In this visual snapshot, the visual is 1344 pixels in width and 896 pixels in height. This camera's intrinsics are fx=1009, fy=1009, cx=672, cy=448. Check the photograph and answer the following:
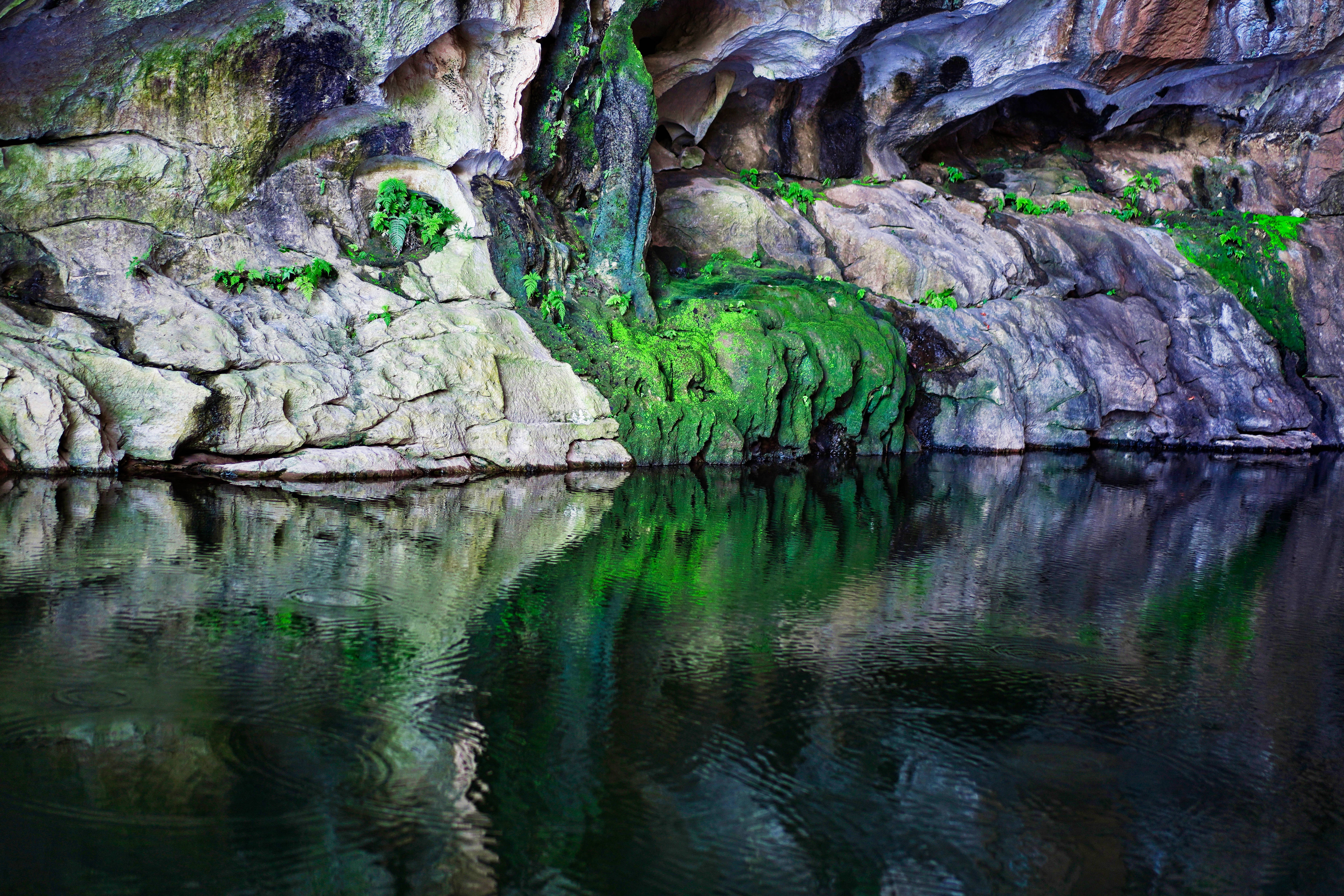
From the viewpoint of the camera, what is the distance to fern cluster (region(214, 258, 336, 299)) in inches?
453

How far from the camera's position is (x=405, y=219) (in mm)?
13109

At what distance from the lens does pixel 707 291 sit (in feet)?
51.4

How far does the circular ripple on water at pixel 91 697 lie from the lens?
154 inches

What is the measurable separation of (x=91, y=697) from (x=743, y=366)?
35.2 feet

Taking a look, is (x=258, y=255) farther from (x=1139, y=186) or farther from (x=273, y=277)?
(x=1139, y=186)

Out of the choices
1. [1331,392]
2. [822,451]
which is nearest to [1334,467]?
[1331,392]

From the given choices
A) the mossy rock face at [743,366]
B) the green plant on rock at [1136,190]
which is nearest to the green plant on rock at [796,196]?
the mossy rock face at [743,366]

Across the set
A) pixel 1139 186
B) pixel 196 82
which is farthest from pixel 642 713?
pixel 1139 186

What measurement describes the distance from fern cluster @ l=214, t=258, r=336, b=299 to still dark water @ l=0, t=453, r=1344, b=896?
13.1 feet

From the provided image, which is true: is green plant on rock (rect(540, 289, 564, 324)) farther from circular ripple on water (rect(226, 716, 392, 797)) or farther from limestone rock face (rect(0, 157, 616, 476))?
circular ripple on water (rect(226, 716, 392, 797))

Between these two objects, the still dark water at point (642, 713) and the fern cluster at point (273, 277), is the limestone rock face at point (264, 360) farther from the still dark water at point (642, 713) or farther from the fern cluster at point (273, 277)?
the still dark water at point (642, 713)

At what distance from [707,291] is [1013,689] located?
38.0ft

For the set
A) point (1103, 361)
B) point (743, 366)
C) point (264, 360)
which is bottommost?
point (264, 360)

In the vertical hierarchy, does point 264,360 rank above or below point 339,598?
above
